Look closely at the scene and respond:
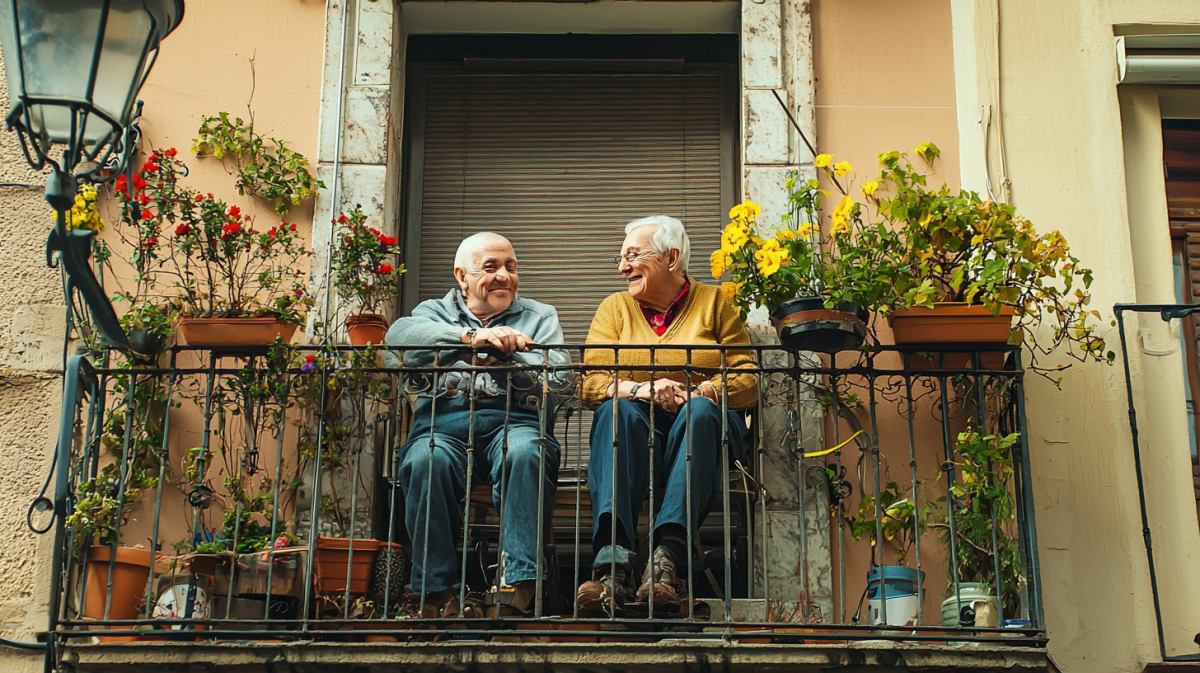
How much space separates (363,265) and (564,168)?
1159 mm

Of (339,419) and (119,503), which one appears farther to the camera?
(339,419)

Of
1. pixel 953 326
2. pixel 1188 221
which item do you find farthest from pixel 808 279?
pixel 1188 221

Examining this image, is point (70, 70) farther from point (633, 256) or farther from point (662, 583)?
point (662, 583)

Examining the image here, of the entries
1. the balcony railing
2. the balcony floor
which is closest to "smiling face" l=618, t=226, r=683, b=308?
the balcony railing

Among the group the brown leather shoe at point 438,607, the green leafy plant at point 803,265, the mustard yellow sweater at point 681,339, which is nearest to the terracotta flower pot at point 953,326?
the green leafy plant at point 803,265

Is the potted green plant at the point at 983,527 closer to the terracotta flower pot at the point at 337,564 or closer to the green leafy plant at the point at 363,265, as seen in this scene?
the terracotta flower pot at the point at 337,564

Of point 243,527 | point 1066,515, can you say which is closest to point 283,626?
point 243,527

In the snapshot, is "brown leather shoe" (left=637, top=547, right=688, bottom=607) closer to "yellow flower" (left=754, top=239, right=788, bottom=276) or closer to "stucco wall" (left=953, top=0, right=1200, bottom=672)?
"yellow flower" (left=754, top=239, right=788, bottom=276)

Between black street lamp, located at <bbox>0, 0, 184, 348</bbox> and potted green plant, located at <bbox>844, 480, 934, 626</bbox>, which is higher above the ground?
black street lamp, located at <bbox>0, 0, 184, 348</bbox>

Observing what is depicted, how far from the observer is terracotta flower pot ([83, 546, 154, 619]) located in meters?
4.84

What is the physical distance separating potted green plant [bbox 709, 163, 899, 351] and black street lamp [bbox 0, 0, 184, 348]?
202cm

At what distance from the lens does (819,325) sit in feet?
16.0

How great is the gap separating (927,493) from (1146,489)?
2.52ft

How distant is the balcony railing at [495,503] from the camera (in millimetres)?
4746
